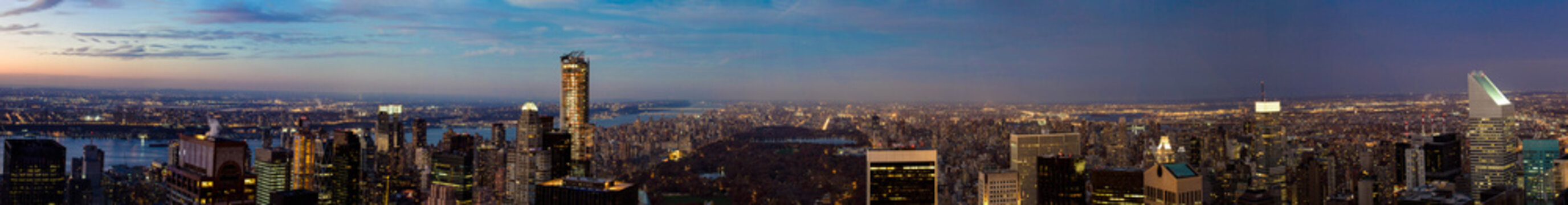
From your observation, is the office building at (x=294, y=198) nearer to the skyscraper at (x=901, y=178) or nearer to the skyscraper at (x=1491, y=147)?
the skyscraper at (x=901, y=178)

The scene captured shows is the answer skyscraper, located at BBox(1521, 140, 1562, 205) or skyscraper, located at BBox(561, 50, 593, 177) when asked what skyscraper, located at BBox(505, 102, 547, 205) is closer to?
skyscraper, located at BBox(561, 50, 593, 177)

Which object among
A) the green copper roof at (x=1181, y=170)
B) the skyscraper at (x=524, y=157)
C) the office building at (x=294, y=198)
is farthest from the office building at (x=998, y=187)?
the office building at (x=294, y=198)

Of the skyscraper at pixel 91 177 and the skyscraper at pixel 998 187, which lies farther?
the skyscraper at pixel 998 187

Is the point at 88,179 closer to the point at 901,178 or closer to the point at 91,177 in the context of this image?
the point at 91,177

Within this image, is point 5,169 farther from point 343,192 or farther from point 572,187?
point 572,187

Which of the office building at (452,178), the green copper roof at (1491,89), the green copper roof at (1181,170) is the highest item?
the green copper roof at (1491,89)
